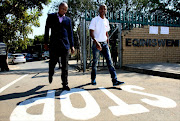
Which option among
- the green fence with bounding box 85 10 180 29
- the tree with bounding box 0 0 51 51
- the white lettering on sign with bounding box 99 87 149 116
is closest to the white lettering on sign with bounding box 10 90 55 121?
the white lettering on sign with bounding box 99 87 149 116

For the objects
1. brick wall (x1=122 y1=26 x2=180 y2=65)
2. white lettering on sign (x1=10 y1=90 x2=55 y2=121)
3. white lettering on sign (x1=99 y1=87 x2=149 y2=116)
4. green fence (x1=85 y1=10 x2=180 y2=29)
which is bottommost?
white lettering on sign (x1=99 y1=87 x2=149 y2=116)

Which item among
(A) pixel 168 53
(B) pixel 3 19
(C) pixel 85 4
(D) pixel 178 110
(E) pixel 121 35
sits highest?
(C) pixel 85 4

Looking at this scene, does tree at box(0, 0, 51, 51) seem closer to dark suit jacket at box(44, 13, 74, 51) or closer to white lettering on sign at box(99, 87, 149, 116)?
dark suit jacket at box(44, 13, 74, 51)

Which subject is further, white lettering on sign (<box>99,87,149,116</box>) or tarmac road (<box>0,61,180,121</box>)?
white lettering on sign (<box>99,87,149,116</box>)

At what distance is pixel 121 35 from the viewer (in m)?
7.70

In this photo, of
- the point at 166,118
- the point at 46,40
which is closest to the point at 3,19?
the point at 46,40

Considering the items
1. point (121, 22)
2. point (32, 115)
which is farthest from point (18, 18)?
point (32, 115)

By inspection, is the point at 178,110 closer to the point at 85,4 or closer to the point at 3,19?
the point at 3,19

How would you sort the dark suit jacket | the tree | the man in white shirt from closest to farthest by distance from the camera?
the dark suit jacket, the man in white shirt, the tree

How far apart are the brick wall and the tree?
264 inches

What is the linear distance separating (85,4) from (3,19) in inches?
500

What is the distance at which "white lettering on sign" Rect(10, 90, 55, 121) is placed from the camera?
6.56ft

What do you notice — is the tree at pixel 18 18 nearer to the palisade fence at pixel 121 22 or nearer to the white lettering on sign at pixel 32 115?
the palisade fence at pixel 121 22

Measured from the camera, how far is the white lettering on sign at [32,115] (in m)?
2.00
